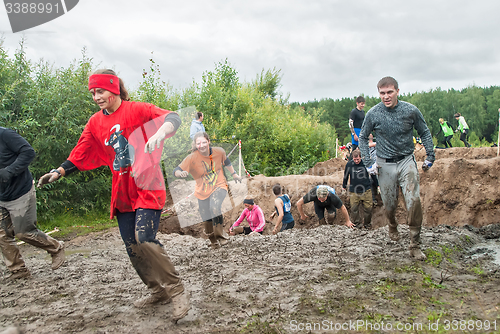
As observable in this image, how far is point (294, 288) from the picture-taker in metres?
3.81

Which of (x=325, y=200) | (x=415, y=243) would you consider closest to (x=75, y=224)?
(x=325, y=200)

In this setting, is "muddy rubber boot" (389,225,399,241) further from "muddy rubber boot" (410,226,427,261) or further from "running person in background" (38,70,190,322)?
"running person in background" (38,70,190,322)

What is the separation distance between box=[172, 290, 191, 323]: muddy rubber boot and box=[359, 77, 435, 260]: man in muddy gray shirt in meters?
2.95

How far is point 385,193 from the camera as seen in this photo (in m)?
4.85

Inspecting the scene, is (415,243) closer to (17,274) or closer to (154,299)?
(154,299)

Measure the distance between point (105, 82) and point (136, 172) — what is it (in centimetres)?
82

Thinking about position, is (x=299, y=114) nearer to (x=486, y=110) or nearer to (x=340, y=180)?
(x=340, y=180)

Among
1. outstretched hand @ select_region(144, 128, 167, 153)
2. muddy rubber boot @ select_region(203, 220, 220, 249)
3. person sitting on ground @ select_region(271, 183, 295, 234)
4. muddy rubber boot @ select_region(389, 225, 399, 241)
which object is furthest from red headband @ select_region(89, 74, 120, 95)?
person sitting on ground @ select_region(271, 183, 295, 234)

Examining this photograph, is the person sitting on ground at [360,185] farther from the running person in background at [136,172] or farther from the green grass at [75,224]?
the green grass at [75,224]

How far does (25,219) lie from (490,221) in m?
9.29

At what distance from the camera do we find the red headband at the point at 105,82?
3115 mm

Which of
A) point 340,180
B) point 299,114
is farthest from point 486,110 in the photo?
point 340,180

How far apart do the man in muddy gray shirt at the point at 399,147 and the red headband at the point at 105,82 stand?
317 cm

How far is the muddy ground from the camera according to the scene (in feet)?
9.98
